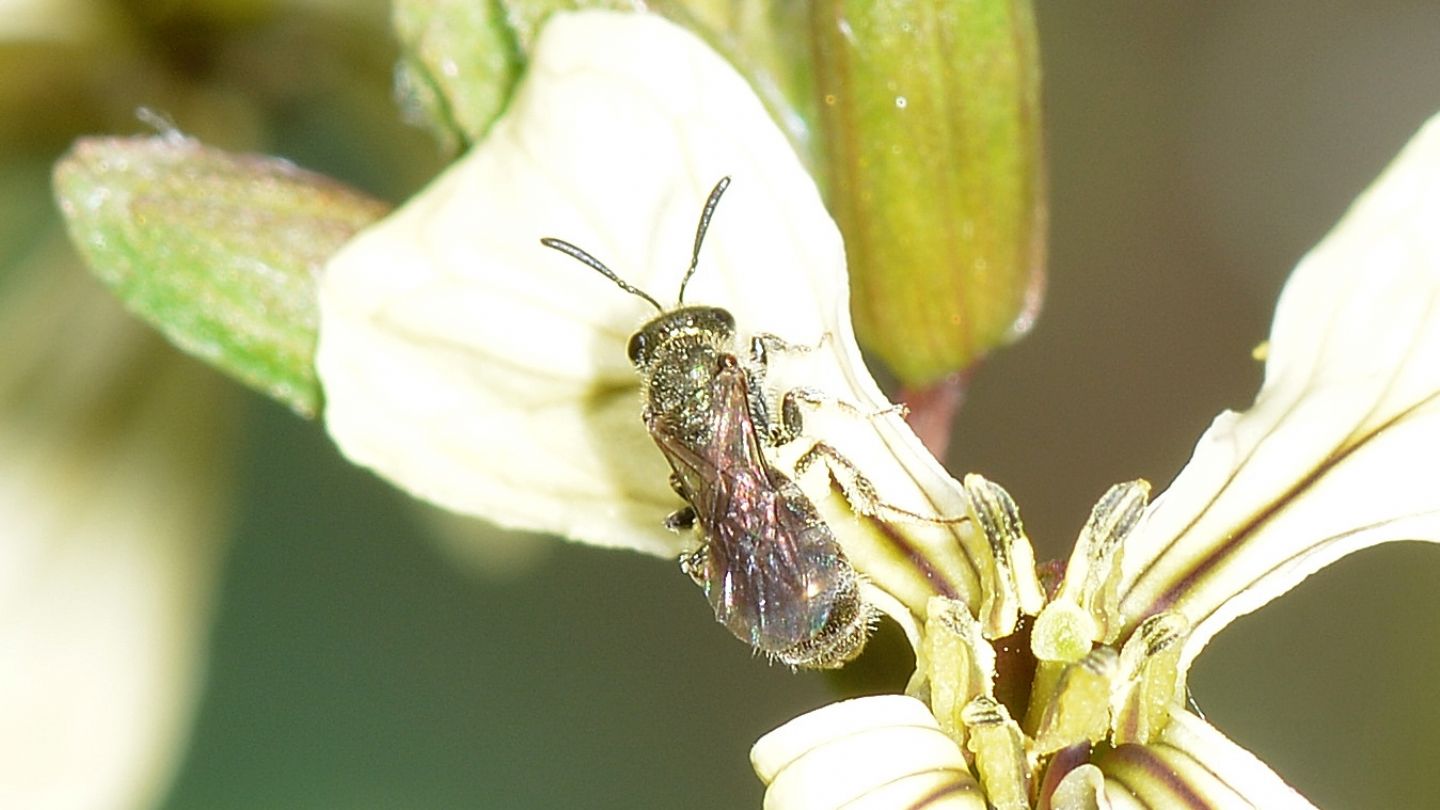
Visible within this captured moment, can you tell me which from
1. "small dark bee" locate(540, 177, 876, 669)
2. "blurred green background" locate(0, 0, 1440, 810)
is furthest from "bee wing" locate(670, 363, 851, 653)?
"blurred green background" locate(0, 0, 1440, 810)

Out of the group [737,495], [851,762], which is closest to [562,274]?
[737,495]

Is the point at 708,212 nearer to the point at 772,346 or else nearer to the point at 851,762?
the point at 772,346

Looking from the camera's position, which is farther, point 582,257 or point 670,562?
point 670,562

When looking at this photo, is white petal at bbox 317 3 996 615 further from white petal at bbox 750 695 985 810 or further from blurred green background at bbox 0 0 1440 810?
blurred green background at bbox 0 0 1440 810

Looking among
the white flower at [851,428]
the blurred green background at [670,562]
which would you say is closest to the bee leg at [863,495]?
the white flower at [851,428]

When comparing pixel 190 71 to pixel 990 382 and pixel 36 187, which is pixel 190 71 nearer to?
pixel 36 187

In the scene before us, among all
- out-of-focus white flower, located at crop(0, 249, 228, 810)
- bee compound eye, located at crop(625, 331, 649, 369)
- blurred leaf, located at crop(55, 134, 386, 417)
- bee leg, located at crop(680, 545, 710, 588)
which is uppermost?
bee compound eye, located at crop(625, 331, 649, 369)

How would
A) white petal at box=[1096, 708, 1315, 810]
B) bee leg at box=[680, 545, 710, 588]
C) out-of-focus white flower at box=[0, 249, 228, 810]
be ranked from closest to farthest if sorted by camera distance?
1. white petal at box=[1096, 708, 1315, 810]
2. bee leg at box=[680, 545, 710, 588]
3. out-of-focus white flower at box=[0, 249, 228, 810]
